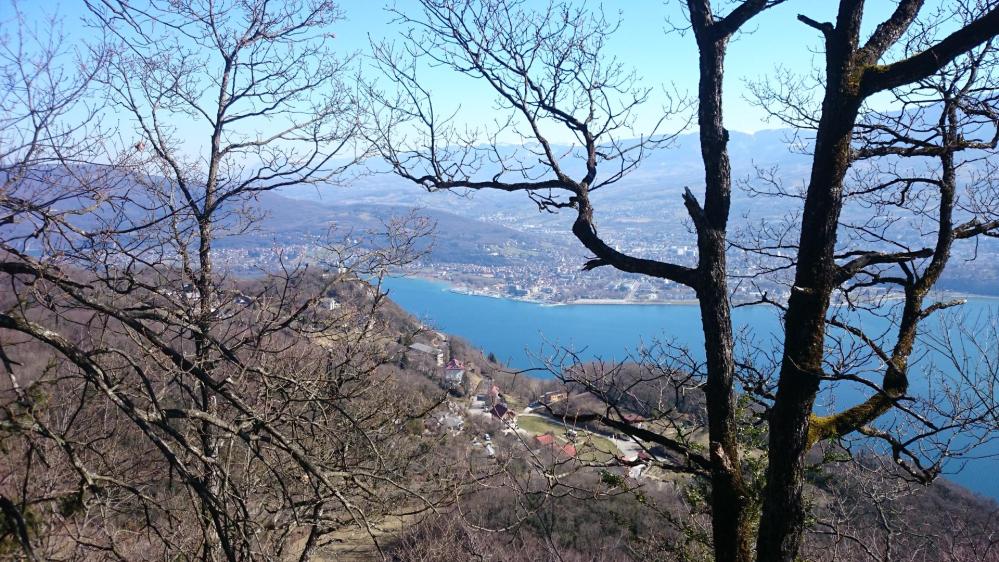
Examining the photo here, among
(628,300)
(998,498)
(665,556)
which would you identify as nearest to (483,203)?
(628,300)

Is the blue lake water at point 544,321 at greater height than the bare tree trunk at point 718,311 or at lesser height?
lesser

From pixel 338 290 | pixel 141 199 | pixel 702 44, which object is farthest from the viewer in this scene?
pixel 338 290

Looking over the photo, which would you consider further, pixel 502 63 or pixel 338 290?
pixel 338 290

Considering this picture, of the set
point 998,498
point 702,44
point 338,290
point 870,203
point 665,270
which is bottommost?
point 998,498

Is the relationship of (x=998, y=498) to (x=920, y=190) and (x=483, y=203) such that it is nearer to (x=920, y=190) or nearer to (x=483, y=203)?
(x=920, y=190)

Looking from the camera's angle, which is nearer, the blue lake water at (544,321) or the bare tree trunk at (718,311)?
the bare tree trunk at (718,311)

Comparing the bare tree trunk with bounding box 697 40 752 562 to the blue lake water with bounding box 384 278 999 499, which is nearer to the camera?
the bare tree trunk with bounding box 697 40 752 562

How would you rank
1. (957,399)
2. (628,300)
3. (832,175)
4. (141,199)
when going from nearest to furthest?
(832,175), (957,399), (141,199), (628,300)

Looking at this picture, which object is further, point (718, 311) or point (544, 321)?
point (544, 321)

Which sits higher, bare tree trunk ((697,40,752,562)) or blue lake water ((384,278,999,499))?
bare tree trunk ((697,40,752,562))

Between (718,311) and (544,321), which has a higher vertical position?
(718,311)

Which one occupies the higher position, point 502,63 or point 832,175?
point 502,63
